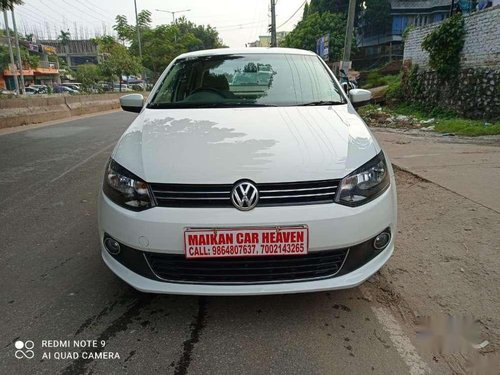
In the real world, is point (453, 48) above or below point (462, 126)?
above

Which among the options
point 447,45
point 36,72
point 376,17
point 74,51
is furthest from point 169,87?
point 74,51

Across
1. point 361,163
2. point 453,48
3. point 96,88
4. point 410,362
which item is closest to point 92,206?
point 361,163

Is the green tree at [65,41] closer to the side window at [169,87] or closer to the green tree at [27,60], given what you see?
the green tree at [27,60]

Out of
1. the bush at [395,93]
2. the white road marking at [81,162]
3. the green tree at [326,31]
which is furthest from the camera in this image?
the green tree at [326,31]

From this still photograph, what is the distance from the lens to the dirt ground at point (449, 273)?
234cm

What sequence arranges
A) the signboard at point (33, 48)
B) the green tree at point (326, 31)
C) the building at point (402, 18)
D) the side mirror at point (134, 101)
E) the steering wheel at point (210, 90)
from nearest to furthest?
1. the steering wheel at point (210, 90)
2. the side mirror at point (134, 101)
3. the green tree at point (326, 31)
4. the building at point (402, 18)
5. the signboard at point (33, 48)

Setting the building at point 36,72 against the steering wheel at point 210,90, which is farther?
the building at point 36,72

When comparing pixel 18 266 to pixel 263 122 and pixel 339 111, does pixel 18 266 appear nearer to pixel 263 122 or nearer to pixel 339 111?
pixel 263 122

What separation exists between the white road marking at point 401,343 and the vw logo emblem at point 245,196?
1050mm

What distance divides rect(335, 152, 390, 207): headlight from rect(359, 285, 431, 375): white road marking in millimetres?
728

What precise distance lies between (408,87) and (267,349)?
1443cm

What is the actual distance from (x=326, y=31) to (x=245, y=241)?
3890 cm

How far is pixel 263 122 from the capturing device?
9.11 feet

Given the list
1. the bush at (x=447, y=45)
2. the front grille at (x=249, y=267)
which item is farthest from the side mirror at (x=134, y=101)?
the bush at (x=447, y=45)
